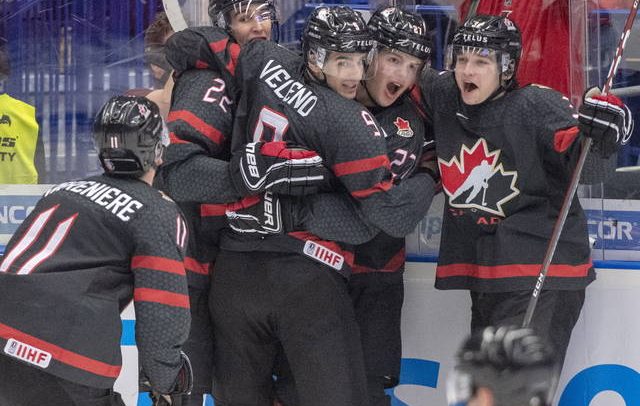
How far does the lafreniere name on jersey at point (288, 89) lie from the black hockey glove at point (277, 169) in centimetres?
10

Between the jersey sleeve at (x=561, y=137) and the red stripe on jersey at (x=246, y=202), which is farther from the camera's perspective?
the red stripe on jersey at (x=246, y=202)

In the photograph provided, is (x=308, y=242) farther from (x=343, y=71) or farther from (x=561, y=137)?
(x=561, y=137)

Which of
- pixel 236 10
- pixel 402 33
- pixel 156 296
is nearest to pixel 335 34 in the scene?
pixel 402 33

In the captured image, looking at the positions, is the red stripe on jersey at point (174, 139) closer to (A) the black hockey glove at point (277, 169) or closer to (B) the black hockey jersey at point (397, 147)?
(A) the black hockey glove at point (277, 169)

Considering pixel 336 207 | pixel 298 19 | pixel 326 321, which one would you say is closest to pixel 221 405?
pixel 326 321

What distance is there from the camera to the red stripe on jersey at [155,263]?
279cm

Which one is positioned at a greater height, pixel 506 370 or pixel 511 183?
pixel 506 370

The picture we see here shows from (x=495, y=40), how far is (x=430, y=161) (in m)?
0.38

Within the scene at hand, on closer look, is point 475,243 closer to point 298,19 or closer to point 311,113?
point 311,113

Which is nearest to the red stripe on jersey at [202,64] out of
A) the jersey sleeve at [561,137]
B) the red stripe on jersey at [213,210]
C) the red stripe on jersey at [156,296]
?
the red stripe on jersey at [213,210]

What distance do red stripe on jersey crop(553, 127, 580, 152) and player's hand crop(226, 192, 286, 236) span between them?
2.19 ft

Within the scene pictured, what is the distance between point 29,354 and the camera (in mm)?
2719

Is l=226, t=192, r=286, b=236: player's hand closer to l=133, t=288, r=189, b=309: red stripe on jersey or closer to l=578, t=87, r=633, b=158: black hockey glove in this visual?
l=133, t=288, r=189, b=309: red stripe on jersey

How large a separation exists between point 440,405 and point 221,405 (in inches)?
26.8
